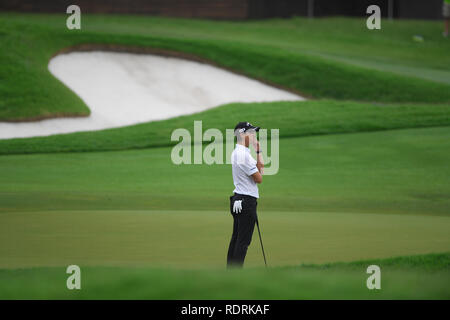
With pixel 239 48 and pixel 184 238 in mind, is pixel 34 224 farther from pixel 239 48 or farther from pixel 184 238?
pixel 239 48

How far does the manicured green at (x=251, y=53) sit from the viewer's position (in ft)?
86.6

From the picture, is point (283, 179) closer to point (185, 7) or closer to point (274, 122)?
point (274, 122)

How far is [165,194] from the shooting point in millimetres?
16906

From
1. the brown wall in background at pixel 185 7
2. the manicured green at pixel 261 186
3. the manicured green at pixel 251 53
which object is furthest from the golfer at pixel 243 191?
the brown wall in background at pixel 185 7

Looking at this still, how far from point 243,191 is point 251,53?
2322 cm

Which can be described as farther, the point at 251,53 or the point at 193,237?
the point at 251,53

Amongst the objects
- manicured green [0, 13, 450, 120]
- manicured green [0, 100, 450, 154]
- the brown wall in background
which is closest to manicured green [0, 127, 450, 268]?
manicured green [0, 100, 450, 154]

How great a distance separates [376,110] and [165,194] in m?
11.1

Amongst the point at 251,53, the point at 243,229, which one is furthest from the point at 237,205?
the point at 251,53

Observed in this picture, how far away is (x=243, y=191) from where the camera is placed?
8844 millimetres

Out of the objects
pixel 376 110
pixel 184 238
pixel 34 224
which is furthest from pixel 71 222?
pixel 376 110

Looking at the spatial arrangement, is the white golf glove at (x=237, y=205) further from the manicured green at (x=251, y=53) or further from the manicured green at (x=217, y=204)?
the manicured green at (x=251, y=53)

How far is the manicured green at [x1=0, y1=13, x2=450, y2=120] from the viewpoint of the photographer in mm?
26391

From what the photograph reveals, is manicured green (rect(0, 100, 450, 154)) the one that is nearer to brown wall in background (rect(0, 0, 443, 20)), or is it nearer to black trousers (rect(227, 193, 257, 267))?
black trousers (rect(227, 193, 257, 267))
